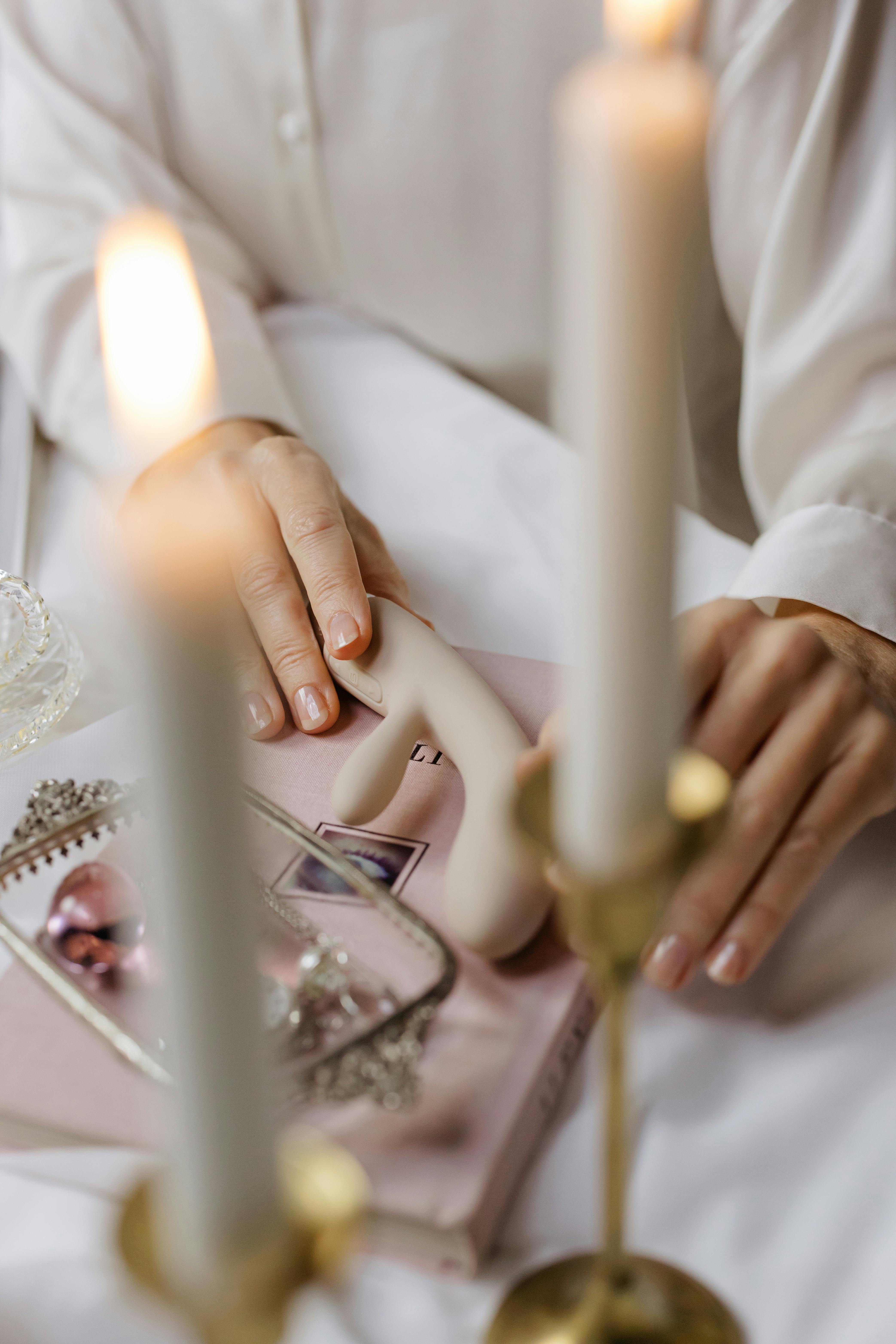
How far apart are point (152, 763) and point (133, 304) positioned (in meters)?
0.07

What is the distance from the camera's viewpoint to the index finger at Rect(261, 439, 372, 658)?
38 centimetres

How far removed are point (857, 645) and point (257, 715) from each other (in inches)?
7.7

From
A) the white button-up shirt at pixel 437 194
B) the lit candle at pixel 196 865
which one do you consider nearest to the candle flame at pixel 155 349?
the lit candle at pixel 196 865

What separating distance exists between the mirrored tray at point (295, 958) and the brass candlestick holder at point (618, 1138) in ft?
0.15

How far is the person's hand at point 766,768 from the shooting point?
28cm

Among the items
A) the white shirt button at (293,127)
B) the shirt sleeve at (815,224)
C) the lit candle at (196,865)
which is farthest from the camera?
the white shirt button at (293,127)

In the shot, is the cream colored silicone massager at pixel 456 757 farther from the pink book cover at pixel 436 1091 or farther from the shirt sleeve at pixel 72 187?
the shirt sleeve at pixel 72 187

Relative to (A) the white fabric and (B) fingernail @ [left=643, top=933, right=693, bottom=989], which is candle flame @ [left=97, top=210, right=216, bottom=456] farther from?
(B) fingernail @ [left=643, top=933, right=693, bottom=989]

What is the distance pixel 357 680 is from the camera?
365 millimetres

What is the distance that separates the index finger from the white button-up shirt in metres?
0.10

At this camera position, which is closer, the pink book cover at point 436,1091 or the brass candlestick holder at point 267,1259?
the brass candlestick holder at point 267,1259

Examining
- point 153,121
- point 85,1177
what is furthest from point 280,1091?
point 153,121

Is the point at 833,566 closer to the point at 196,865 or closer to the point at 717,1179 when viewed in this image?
the point at 717,1179

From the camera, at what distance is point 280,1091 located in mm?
230
